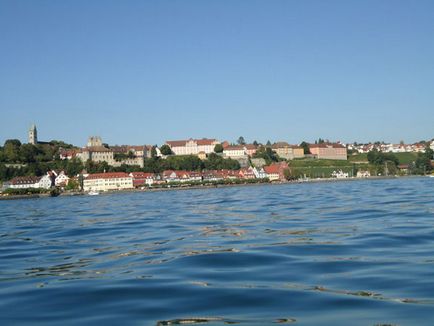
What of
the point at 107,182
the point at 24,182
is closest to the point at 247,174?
the point at 107,182

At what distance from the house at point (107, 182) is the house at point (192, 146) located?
46430mm

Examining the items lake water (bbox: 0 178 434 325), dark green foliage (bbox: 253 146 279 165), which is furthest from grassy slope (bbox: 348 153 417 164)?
lake water (bbox: 0 178 434 325)

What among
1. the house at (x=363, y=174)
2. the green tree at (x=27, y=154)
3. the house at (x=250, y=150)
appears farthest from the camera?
the house at (x=250, y=150)

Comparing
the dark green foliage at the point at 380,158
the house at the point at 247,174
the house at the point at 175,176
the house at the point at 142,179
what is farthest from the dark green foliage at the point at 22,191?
the dark green foliage at the point at 380,158

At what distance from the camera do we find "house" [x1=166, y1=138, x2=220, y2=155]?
158 meters

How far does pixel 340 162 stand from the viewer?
505 feet

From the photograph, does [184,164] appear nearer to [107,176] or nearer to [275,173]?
[275,173]

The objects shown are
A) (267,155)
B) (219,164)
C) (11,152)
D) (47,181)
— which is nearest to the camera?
(47,181)

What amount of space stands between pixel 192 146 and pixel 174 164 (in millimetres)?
27458

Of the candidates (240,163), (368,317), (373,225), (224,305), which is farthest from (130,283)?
(240,163)

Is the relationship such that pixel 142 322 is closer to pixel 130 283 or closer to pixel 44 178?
pixel 130 283

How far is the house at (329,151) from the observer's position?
166m

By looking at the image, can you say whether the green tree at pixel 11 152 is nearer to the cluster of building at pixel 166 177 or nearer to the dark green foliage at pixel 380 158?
the cluster of building at pixel 166 177

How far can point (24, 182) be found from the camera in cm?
10850
